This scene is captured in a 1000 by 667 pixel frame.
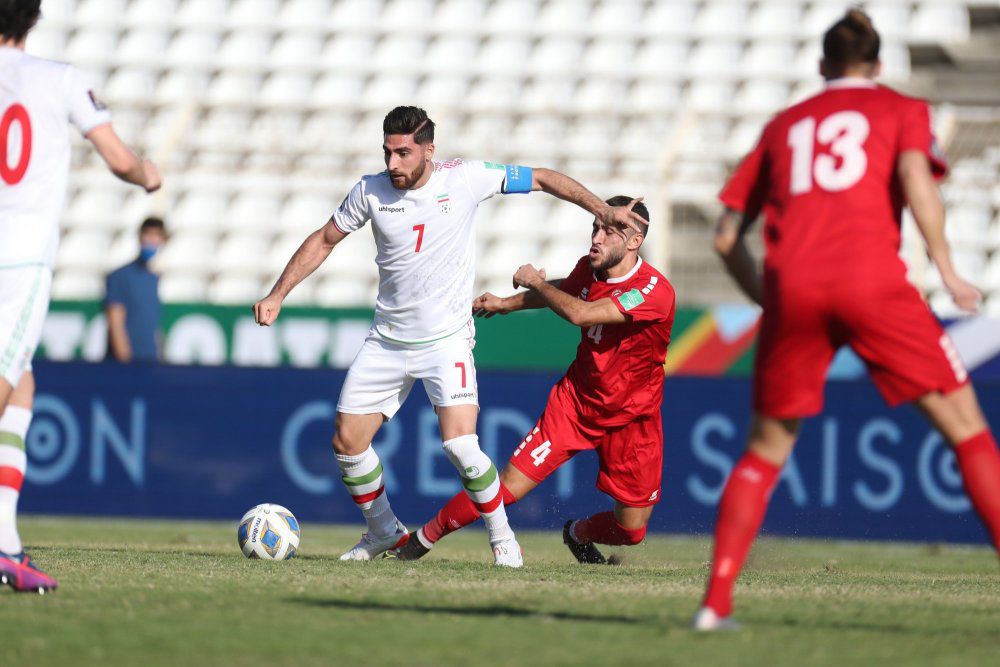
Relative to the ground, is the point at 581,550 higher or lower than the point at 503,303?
lower

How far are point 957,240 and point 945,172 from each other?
13243 millimetres

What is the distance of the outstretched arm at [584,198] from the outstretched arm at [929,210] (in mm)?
2623

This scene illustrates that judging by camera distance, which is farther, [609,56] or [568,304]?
[609,56]

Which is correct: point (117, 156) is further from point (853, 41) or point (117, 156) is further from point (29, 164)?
point (853, 41)

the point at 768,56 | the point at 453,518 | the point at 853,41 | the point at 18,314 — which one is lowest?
the point at 453,518

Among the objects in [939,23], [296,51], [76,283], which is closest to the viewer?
[76,283]

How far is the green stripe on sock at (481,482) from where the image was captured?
25.9ft

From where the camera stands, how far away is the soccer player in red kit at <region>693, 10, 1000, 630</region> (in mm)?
4809

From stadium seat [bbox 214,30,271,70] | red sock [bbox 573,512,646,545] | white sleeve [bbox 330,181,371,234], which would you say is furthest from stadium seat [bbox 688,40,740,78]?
white sleeve [bbox 330,181,371,234]

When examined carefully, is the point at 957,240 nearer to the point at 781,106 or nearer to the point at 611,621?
the point at 781,106

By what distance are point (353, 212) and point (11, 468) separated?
264 centimetres

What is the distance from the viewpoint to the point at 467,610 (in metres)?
5.46

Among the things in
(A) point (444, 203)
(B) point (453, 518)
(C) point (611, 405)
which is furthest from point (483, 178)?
(B) point (453, 518)

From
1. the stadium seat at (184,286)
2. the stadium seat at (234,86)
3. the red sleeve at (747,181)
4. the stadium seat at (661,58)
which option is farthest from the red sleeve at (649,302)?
the stadium seat at (234,86)
